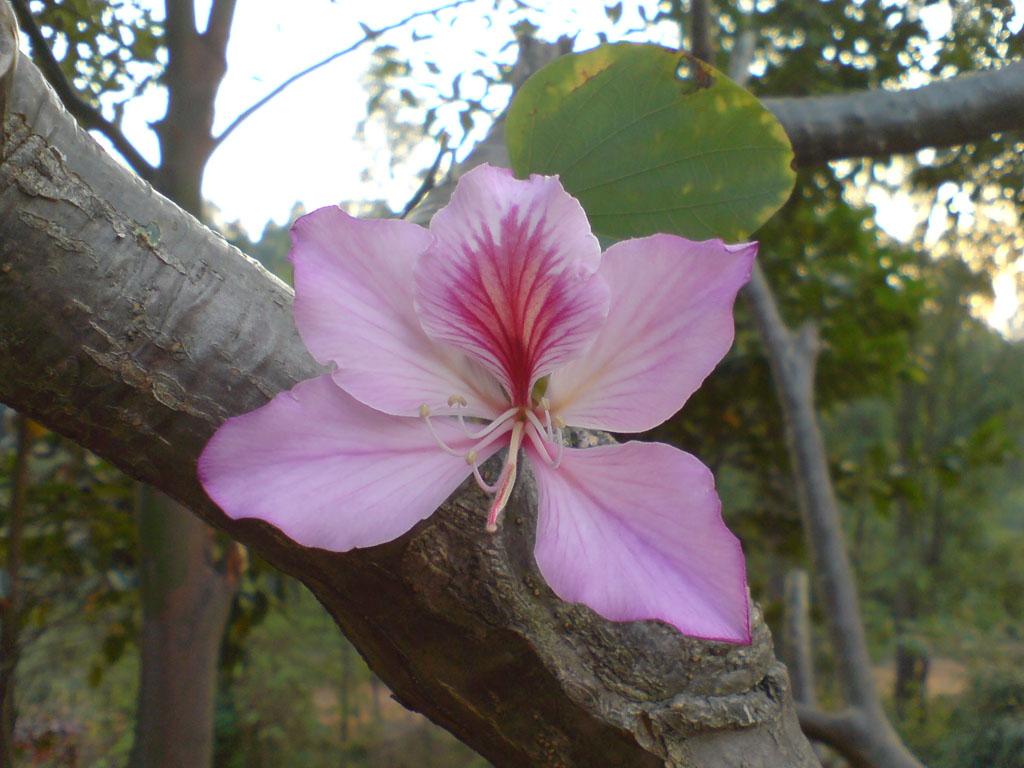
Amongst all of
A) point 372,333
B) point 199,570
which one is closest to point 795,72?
point 199,570

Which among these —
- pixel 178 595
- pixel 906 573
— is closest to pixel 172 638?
pixel 178 595

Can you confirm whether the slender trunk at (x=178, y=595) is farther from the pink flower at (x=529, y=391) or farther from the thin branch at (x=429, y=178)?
the pink flower at (x=529, y=391)

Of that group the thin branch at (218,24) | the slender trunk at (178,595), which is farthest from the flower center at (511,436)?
the thin branch at (218,24)

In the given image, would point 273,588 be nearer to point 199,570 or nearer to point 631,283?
point 199,570

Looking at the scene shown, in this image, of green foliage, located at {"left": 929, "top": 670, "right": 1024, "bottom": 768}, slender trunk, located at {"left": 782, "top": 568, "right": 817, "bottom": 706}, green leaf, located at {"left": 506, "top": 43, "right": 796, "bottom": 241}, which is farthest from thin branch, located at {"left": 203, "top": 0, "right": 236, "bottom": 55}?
green foliage, located at {"left": 929, "top": 670, "right": 1024, "bottom": 768}

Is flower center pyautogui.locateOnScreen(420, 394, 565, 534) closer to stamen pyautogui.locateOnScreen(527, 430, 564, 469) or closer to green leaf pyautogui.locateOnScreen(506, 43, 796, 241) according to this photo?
stamen pyautogui.locateOnScreen(527, 430, 564, 469)

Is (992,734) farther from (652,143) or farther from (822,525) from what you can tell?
(652,143)
